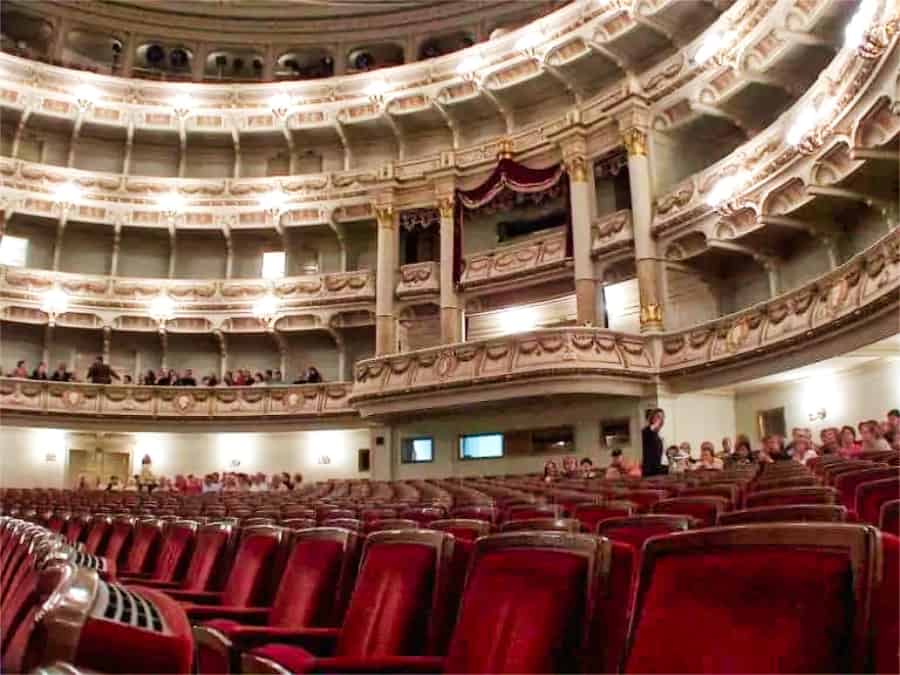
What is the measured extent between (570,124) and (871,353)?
838 cm

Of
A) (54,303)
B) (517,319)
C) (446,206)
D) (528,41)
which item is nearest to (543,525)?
(517,319)

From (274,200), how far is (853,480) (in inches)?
711

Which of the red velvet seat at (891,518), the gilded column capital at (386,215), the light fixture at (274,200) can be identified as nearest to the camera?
the red velvet seat at (891,518)

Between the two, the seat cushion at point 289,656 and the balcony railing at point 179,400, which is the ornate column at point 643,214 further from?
the seat cushion at point 289,656

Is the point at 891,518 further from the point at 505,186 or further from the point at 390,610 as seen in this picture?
Answer: the point at 505,186

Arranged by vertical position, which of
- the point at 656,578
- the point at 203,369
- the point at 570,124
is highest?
the point at 570,124

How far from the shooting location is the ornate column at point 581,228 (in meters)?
15.3

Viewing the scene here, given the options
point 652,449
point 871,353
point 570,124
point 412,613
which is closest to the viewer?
point 412,613

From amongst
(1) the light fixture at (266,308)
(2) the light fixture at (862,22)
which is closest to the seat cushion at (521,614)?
(2) the light fixture at (862,22)

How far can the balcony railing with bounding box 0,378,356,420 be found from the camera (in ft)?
56.2

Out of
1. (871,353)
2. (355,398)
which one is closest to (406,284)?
(355,398)

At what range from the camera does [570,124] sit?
16.2 metres

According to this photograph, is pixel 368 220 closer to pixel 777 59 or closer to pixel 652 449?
pixel 777 59

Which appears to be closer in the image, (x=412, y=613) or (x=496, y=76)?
(x=412, y=613)
